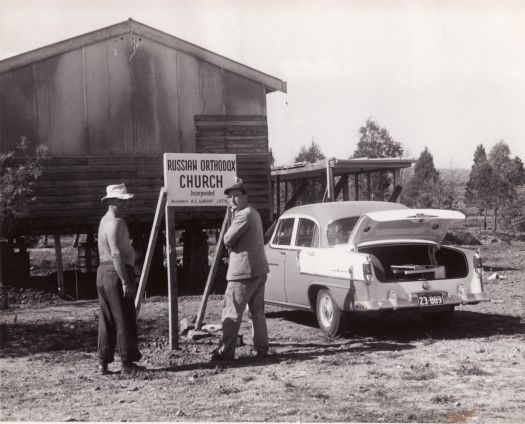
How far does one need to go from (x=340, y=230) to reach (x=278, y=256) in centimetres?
119

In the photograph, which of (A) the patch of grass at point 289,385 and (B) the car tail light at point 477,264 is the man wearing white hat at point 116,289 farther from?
(B) the car tail light at point 477,264

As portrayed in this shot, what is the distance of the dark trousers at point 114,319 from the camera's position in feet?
23.5

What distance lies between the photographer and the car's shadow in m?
9.31

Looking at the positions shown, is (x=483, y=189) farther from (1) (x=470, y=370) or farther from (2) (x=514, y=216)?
(1) (x=470, y=370)

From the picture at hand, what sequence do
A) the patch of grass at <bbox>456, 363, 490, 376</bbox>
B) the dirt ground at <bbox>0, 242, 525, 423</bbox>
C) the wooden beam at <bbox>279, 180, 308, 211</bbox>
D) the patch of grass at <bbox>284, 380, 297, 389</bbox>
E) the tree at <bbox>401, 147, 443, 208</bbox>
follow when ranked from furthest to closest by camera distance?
the tree at <bbox>401, 147, 443, 208</bbox>
the wooden beam at <bbox>279, 180, 308, 211</bbox>
the patch of grass at <bbox>456, 363, 490, 376</bbox>
the patch of grass at <bbox>284, 380, 297, 389</bbox>
the dirt ground at <bbox>0, 242, 525, 423</bbox>

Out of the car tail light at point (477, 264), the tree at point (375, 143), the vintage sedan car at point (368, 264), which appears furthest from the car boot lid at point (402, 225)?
the tree at point (375, 143)

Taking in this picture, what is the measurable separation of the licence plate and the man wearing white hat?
349 centimetres

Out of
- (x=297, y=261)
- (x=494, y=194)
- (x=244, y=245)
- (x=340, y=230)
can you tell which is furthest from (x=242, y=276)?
(x=494, y=194)

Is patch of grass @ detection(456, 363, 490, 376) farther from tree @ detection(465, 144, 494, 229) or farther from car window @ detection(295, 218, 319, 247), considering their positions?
tree @ detection(465, 144, 494, 229)

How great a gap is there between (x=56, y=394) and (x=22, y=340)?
10.5ft

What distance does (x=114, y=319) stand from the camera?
287 inches

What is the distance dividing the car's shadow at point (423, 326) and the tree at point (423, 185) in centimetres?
2930

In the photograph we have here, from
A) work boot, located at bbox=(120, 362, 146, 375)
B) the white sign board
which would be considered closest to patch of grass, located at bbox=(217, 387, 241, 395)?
work boot, located at bbox=(120, 362, 146, 375)

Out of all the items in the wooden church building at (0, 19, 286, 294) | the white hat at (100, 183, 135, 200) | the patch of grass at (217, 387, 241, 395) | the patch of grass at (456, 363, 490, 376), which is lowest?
the patch of grass at (456, 363, 490, 376)
